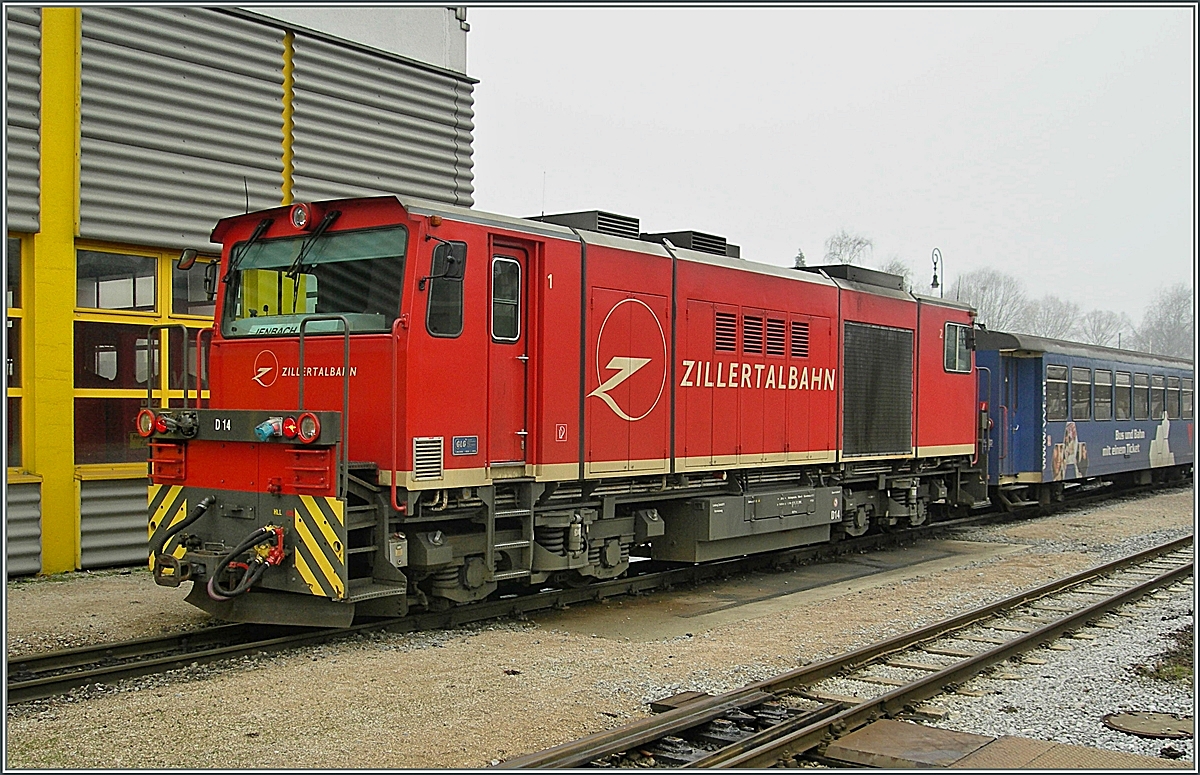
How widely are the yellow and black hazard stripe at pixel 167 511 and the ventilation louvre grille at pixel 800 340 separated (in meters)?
6.96

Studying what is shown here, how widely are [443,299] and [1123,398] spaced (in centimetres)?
1928

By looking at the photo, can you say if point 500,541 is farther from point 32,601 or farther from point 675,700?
point 32,601

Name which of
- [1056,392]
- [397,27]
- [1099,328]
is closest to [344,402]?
[397,27]

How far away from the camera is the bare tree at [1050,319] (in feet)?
220

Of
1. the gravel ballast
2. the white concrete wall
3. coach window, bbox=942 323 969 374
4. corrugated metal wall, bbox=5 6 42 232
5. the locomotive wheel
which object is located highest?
the white concrete wall

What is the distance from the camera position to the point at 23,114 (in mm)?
11594

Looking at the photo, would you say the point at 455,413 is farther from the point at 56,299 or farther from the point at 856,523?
the point at 856,523

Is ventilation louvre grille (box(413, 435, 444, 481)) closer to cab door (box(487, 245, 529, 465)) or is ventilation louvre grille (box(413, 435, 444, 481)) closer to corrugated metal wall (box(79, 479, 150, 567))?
cab door (box(487, 245, 529, 465))

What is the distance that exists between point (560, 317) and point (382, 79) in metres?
7.14

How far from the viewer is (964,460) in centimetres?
1644

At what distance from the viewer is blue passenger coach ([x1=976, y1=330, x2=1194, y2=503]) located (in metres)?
19.4

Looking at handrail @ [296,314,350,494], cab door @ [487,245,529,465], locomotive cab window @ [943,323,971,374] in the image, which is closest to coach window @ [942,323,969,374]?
locomotive cab window @ [943,323,971,374]

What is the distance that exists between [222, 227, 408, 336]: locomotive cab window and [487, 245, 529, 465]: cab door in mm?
903

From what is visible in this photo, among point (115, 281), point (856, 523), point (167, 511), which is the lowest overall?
point (856, 523)
